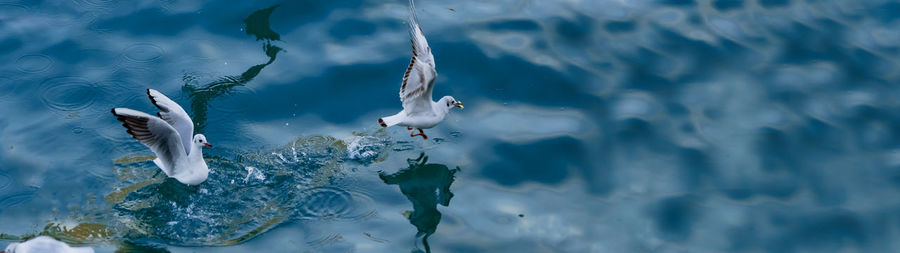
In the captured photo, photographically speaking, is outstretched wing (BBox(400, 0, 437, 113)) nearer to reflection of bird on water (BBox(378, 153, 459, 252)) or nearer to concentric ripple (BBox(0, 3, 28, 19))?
reflection of bird on water (BBox(378, 153, 459, 252))

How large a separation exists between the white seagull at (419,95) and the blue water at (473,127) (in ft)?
1.74

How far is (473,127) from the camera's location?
10.6m

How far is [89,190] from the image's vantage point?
30.3 feet

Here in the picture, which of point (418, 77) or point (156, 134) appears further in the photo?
point (418, 77)

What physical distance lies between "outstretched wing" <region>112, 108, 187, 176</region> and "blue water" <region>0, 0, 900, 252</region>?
0.44 meters

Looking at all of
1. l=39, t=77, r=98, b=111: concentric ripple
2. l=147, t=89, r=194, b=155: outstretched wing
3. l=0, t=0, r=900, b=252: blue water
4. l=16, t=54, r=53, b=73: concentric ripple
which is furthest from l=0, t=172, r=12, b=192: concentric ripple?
l=16, t=54, r=53, b=73: concentric ripple

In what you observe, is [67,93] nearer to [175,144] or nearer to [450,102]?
[175,144]

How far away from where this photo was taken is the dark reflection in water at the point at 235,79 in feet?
34.6

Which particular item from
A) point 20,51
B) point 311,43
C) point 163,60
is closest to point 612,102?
point 311,43

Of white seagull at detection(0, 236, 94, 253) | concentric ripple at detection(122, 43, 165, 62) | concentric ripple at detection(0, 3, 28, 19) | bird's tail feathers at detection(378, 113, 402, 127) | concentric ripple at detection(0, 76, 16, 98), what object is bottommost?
white seagull at detection(0, 236, 94, 253)

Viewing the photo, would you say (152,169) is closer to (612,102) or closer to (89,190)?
(89,190)

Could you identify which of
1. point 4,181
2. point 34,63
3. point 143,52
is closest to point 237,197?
point 4,181

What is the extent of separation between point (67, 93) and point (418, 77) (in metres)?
4.88

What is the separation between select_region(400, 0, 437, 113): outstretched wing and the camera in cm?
909
